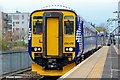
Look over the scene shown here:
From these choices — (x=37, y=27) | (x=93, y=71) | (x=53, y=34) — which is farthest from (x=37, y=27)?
(x=93, y=71)

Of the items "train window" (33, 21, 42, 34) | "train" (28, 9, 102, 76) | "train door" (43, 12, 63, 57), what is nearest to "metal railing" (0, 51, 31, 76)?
"train" (28, 9, 102, 76)

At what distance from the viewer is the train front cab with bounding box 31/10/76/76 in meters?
17.6

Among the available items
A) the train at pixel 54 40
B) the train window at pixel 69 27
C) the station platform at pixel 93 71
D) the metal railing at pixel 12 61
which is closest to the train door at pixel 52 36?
the train at pixel 54 40

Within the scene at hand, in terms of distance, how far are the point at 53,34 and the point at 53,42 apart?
0.37m

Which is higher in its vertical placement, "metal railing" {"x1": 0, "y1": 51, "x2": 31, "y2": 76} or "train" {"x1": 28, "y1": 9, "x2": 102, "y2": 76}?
"train" {"x1": 28, "y1": 9, "x2": 102, "y2": 76}

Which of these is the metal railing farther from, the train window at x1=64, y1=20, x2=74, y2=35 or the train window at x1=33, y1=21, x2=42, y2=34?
the train window at x1=64, y1=20, x2=74, y2=35

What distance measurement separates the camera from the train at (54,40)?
17641mm

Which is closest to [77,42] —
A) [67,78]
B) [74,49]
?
[74,49]

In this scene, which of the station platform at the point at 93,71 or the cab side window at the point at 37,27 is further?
the cab side window at the point at 37,27

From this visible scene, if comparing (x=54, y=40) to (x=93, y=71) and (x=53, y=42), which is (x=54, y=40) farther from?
(x=93, y=71)

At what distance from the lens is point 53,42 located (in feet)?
58.2

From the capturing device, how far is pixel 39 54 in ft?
59.2

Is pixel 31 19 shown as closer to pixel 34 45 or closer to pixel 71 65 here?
pixel 34 45

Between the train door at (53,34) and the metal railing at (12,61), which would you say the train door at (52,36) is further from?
the metal railing at (12,61)
